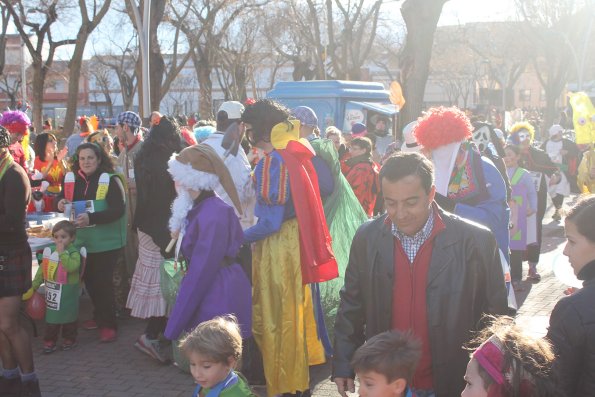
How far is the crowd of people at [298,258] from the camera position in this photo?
268 cm

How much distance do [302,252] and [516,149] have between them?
15.1 feet

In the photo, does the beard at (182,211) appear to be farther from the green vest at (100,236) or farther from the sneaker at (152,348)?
the green vest at (100,236)

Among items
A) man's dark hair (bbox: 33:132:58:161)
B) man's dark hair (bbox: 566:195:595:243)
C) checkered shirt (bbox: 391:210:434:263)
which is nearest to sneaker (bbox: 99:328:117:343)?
man's dark hair (bbox: 33:132:58:161)

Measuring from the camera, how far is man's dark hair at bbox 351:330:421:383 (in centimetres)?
265

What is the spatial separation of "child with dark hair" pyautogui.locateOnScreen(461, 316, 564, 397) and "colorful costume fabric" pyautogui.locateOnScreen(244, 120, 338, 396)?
249cm

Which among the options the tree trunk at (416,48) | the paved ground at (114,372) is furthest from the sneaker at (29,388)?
the tree trunk at (416,48)

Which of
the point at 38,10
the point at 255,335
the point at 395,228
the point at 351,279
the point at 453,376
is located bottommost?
the point at 255,335

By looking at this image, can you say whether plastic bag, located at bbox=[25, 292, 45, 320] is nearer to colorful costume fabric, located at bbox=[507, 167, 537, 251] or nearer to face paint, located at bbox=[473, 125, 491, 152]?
face paint, located at bbox=[473, 125, 491, 152]

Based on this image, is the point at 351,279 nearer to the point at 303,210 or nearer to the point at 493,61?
the point at 303,210

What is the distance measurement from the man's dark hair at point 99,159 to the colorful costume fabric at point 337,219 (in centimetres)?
191

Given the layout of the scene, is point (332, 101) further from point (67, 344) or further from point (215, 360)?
point (215, 360)

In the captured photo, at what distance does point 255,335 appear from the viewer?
16.0 ft

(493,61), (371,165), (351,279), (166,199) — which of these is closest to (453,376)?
(351,279)

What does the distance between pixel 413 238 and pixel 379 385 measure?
2.01 ft
